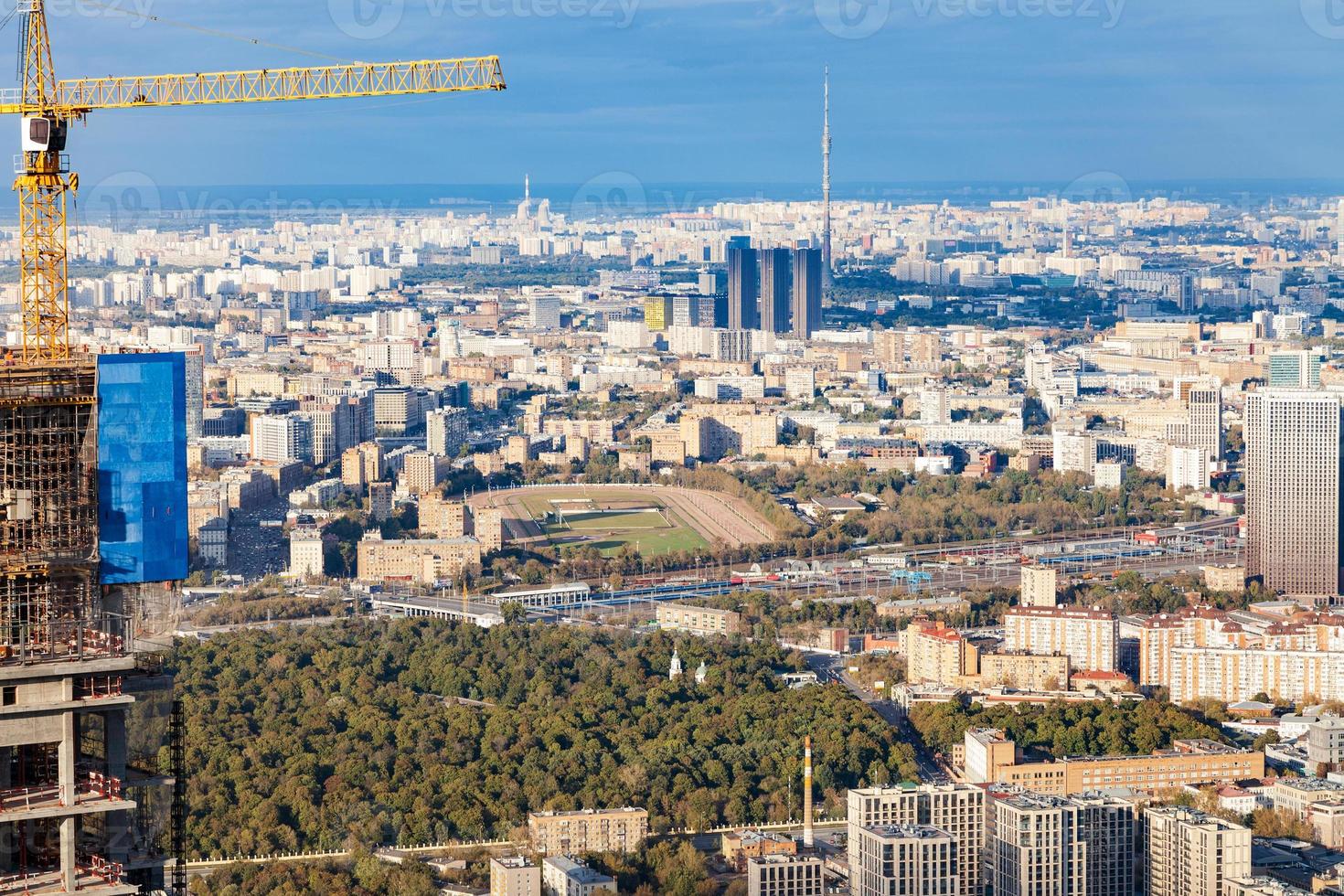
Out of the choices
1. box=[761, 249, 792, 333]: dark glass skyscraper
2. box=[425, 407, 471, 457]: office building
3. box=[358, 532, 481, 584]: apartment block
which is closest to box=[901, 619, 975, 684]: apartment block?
box=[358, 532, 481, 584]: apartment block

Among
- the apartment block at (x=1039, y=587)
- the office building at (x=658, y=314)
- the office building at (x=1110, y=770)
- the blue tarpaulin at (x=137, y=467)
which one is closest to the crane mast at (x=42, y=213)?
the blue tarpaulin at (x=137, y=467)

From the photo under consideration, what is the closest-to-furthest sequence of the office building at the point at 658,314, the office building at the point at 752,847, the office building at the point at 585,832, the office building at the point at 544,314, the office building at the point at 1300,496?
the office building at the point at 752,847
the office building at the point at 585,832
the office building at the point at 1300,496
the office building at the point at 658,314
the office building at the point at 544,314

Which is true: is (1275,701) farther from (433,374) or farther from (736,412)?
(433,374)

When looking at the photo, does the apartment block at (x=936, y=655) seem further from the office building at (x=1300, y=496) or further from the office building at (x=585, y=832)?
the office building at (x=585, y=832)

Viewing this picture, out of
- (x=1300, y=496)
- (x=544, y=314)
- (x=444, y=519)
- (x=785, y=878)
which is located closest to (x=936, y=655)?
(x=1300, y=496)

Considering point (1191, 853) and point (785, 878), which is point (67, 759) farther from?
point (1191, 853)

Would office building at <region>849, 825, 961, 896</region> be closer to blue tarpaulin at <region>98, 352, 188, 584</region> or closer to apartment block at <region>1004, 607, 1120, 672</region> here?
apartment block at <region>1004, 607, 1120, 672</region>

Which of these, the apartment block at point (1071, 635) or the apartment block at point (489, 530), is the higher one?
the apartment block at point (489, 530)
